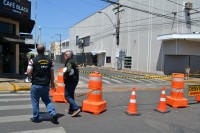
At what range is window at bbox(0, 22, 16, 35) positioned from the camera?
19672 millimetres

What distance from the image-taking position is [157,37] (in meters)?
31.6

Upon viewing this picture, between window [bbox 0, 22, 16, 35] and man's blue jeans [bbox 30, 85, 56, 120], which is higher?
window [bbox 0, 22, 16, 35]

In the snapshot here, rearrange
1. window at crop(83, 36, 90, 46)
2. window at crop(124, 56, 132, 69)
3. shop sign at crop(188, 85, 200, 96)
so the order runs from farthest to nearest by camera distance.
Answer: window at crop(83, 36, 90, 46) → window at crop(124, 56, 132, 69) → shop sign at crop(188, 85, 200, 96)

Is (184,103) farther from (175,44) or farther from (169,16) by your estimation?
(169,16)

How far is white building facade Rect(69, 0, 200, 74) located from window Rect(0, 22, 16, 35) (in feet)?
29.6

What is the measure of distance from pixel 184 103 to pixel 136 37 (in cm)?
2993

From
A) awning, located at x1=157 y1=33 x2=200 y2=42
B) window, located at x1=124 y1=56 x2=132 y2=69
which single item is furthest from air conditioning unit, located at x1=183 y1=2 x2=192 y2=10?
window, located at x1=124 y1=56 x2=132 y2=69

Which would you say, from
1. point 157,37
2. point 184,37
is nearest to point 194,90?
point 184,37

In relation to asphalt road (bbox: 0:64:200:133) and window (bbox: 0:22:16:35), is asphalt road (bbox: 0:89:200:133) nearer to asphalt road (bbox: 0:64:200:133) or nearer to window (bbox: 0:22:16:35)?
asphalt road (bbox: 0:64:200:133)

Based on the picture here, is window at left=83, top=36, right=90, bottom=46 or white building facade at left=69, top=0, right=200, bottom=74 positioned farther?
window at left=83, top=36, right=90, bottom=46

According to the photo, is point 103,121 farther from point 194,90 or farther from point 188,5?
point 188,5

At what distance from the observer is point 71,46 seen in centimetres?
8288

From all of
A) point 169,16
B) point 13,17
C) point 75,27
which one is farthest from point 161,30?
point 75,27

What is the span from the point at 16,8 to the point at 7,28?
1.63 metres
